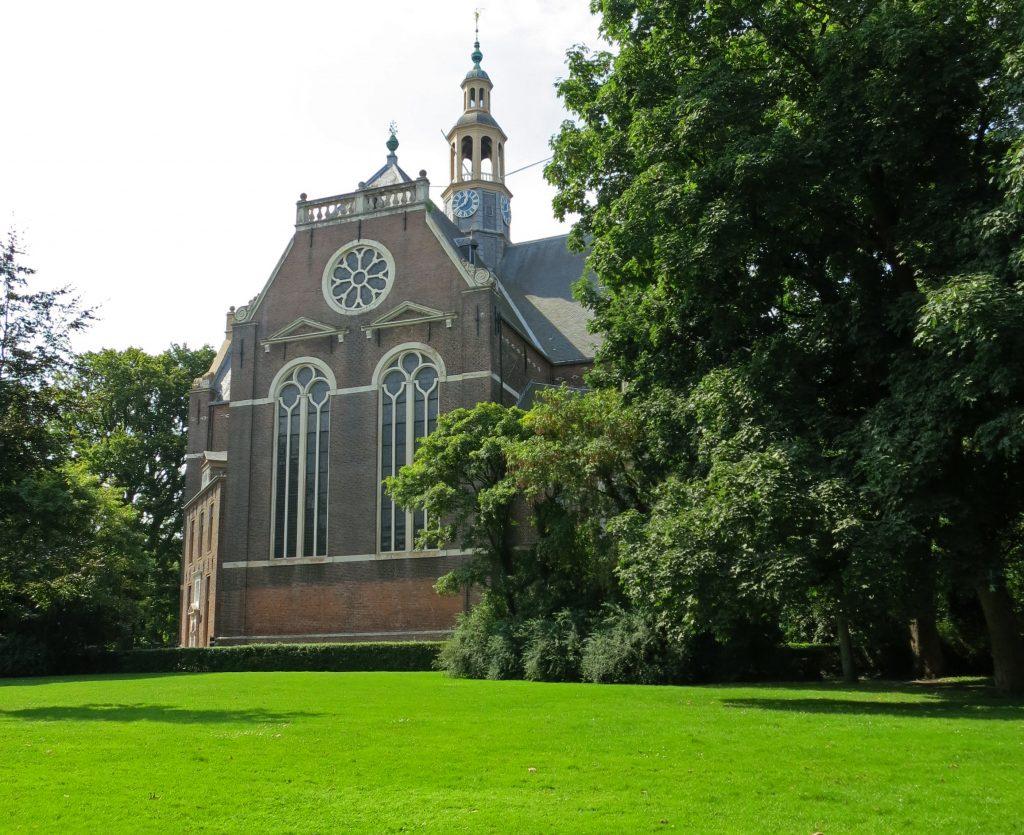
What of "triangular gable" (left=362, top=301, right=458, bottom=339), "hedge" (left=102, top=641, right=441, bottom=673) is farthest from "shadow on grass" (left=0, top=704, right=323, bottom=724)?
"triangular gable" (left=362, top=301, right=458, bottom=339)

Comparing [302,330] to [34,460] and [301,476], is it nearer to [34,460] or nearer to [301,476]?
[301,476]

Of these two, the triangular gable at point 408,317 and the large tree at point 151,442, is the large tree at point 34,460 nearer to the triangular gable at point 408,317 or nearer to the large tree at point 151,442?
the triangular gable at point 408,317

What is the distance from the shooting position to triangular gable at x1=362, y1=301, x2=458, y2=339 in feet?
123

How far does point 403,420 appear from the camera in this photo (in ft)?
123

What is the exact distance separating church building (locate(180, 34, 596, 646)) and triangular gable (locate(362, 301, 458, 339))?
5 centimetres

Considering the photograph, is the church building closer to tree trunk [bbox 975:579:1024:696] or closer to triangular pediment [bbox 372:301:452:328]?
triangular pediment [bbox 372:301:452:328]

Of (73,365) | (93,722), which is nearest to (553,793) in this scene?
(93,722)

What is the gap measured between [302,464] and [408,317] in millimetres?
7196

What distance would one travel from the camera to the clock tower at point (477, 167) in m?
51.1

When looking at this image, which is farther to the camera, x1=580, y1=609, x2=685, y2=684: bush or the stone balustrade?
the stone balustrade

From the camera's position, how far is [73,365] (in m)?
19.6

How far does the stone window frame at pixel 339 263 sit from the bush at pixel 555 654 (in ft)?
60.4

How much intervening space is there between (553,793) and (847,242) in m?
13.8

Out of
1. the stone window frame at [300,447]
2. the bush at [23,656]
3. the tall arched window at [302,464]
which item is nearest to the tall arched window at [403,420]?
the stone window frame at [300,447]
